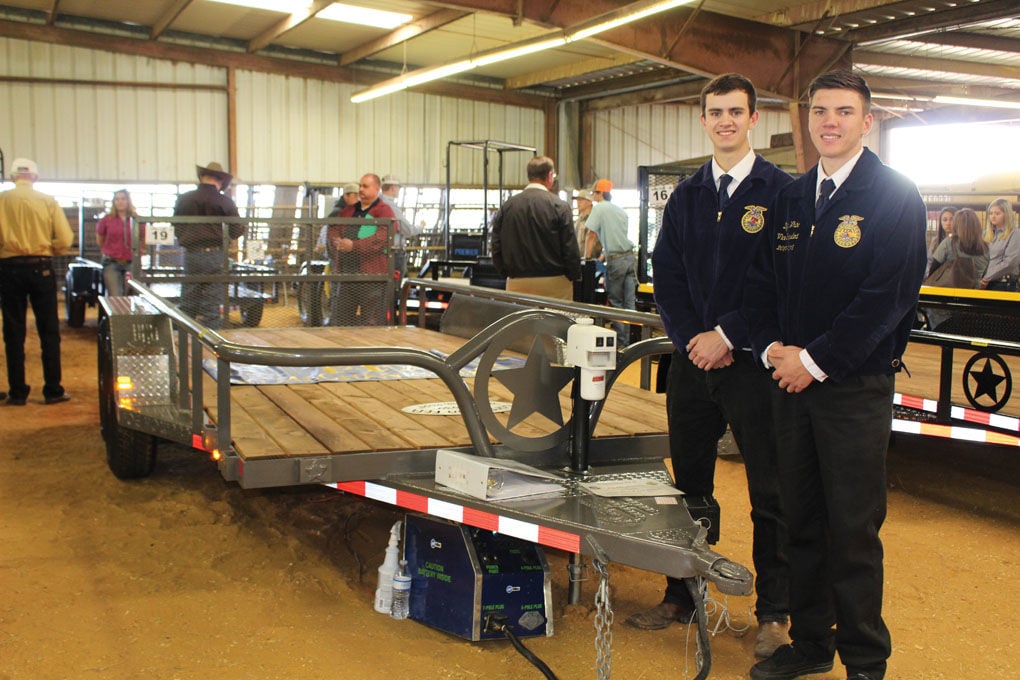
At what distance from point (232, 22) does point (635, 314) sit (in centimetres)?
1482

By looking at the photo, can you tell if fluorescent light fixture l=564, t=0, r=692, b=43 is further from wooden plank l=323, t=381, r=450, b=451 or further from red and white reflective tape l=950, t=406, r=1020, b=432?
wooden plank l=323, t=381, r=450, b=451

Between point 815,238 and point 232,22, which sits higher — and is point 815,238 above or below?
below

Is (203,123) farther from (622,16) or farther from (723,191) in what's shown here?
(723,191)

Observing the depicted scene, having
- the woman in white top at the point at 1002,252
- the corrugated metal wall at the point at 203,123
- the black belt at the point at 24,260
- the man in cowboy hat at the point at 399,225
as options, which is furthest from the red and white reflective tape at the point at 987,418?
the corrugated metal wall at the point at 203,123

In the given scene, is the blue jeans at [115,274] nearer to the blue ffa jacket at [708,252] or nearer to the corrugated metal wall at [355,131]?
the corrugated metal wall at [355,131]

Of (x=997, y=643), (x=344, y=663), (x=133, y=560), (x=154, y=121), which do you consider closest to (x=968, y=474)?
(x=997, y=643)

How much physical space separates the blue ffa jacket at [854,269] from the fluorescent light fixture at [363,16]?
1362 cm

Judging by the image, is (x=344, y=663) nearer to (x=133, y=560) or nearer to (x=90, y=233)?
(x=133, y=560)

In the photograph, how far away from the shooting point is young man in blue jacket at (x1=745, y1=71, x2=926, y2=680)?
2559mm

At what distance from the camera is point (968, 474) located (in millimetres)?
5930

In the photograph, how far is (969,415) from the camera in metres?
4.58

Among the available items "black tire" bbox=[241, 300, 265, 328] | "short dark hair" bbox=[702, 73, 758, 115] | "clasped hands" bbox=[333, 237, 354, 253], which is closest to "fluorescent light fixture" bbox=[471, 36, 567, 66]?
"clasped hands" bbox=[333, 237, 354, 253]

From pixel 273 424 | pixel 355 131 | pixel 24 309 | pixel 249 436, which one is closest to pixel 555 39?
pixel 24 309

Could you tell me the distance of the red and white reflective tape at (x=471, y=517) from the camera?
2.88 metres
